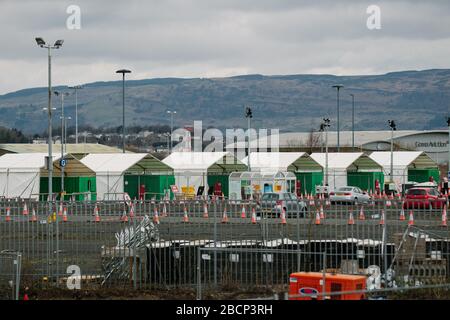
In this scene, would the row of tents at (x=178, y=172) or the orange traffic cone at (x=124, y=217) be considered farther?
the row of tents at (x=178, y=172)

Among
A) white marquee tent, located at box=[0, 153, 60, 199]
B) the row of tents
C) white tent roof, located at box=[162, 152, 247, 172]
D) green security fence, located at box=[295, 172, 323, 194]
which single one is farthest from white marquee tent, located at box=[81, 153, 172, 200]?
green security fence, located at box=[295, 172, 323, 194]

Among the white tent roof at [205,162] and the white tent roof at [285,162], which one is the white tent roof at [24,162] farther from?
the white tent roof at [285,162]

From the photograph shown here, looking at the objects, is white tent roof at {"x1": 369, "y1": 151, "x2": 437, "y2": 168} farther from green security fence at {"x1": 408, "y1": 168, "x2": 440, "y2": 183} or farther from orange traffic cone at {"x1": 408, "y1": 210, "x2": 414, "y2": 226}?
orange traffic cone at {"x1": 408, "y1": 210, "x2": 414, "y2": 226}

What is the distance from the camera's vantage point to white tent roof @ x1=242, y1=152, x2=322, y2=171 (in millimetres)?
60125

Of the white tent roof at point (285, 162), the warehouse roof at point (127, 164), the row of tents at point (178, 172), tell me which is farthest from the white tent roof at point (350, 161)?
the warehouse roof at point (127, 164)

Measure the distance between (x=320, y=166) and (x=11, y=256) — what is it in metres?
46.8

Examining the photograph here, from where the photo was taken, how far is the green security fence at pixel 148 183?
182 ft

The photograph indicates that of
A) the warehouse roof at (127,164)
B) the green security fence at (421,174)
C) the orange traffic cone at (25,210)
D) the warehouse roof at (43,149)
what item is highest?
the warehouse roof at (43,149)

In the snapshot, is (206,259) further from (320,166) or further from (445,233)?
(320,166)

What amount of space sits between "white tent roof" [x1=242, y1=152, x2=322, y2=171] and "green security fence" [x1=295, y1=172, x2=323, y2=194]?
36 cm

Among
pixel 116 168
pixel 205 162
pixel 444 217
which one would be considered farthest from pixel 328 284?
pixel 205 162

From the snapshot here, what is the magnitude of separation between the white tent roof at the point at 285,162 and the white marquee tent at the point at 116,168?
755cm

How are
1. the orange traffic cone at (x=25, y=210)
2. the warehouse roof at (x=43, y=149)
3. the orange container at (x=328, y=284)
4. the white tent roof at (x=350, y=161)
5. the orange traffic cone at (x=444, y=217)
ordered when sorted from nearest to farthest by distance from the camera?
the orange container at (x=328, y=284) < the orange traffic cone at (x=444, y=217) < the orange traffic cone at (x=25, y=210) < the white tent roof at (x=350, y=161) < the warehouse roof at (x=43, y=149)
